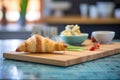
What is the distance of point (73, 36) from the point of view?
5.94 feet

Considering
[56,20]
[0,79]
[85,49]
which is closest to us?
[0,79]

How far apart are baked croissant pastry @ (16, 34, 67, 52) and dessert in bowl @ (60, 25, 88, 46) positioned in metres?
0.35

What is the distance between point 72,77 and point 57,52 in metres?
0.42

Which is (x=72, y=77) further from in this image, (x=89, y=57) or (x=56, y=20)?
(x=56, y=20)

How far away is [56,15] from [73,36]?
7.59 feet

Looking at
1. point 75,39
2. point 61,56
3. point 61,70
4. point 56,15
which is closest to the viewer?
point 61,70

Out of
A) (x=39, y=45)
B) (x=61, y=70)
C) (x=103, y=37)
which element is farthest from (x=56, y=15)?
(x=61, y=70)

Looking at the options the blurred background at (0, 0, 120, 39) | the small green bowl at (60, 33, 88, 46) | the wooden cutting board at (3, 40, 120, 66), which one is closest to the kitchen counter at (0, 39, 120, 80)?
the wooden cutting board at (3, 40, 120, 66)

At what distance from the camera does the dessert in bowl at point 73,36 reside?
1.80 m

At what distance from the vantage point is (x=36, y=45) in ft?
4.76

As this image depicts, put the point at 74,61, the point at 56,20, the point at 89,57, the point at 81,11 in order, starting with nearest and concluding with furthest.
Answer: the point at 74,61 → the point at 89,57 → the point at 56,20 → the point at 81,11

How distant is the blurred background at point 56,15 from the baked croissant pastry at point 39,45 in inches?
87.8

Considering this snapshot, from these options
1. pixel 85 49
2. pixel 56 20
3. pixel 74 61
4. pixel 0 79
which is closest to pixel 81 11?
pixel 56 20

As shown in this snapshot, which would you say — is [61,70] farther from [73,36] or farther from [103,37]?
[103,37]
